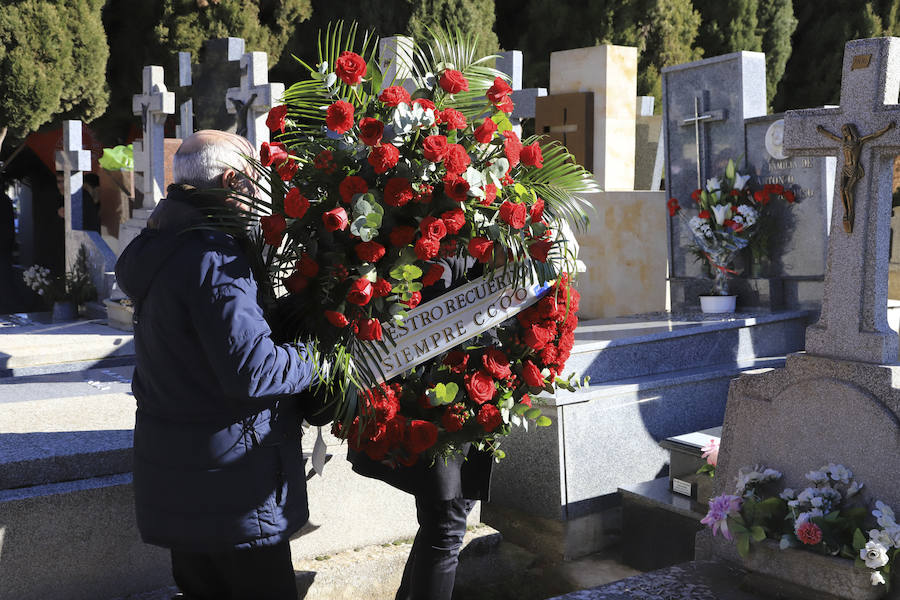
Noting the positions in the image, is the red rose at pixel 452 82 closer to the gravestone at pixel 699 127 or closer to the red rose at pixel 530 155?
the red rose at pixel 530 155

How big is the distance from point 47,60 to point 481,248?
9701 mm

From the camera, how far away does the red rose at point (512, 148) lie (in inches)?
102

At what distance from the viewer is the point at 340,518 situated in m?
3.62

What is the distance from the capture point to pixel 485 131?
256cm

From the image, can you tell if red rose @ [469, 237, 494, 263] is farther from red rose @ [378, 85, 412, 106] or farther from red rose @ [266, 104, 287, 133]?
red rose @ [266, 104, 287, 133]

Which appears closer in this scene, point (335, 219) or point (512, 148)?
point (335, 219)

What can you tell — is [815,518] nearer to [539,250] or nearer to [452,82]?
[539,250]

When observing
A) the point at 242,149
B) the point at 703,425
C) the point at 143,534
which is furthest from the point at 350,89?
the point at 703,425

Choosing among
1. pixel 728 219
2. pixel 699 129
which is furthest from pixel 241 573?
pixel 699 129

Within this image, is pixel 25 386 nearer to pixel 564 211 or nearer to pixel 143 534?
pixel 143 534

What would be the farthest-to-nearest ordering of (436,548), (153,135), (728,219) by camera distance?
(153,135), (728,219), (436,548)

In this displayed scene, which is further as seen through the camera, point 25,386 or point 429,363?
point 25,386

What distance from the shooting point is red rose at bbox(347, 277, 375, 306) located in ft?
7.88

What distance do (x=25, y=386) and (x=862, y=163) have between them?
4431 millimetres
